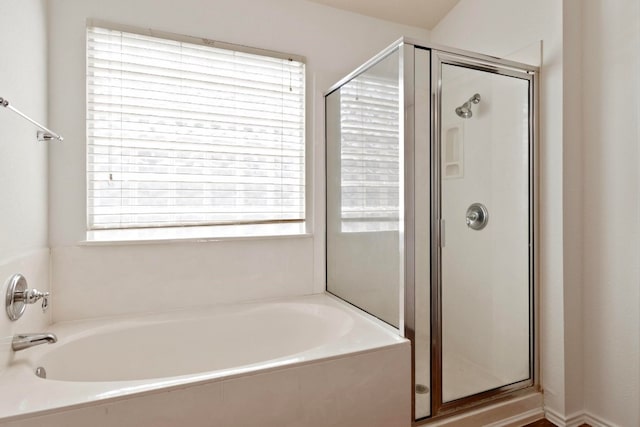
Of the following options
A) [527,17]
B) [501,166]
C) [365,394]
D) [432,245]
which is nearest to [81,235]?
[365,394]

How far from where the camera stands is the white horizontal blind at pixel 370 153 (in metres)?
1.70

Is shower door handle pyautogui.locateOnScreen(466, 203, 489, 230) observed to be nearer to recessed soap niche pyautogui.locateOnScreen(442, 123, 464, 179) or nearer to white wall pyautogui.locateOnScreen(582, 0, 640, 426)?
recessed soap niche pyautogui.locateOnScreen(442, 123, 464, 179)

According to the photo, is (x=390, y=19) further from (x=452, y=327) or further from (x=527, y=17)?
(x=452, y=327)

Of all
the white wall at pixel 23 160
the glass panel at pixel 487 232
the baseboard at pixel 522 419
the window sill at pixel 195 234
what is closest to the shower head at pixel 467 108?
the glass panel at pixel 487 232

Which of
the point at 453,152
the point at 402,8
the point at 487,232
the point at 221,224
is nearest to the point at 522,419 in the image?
the point at 487,232

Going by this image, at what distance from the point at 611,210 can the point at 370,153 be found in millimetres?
1195

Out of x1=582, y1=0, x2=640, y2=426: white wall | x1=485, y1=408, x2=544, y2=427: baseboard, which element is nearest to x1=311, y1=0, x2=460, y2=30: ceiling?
x1=582, y1=0, x2=640, y2=426: white wall

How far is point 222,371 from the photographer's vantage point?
4.21 ft

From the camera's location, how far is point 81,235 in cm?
183

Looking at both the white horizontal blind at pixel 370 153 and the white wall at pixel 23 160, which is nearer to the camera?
the white wall at pixel 23 160

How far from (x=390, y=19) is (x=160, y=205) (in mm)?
1963

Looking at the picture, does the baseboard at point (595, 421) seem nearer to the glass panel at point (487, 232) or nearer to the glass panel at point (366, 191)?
the glass panel at point (487, 232)

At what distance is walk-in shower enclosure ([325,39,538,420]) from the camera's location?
5.38ft

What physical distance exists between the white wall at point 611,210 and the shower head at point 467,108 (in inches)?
22.1
